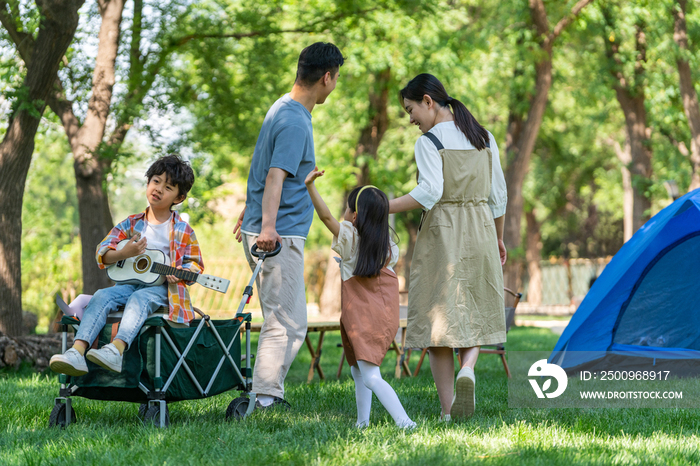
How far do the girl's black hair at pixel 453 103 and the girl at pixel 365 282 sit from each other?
61 centimetres

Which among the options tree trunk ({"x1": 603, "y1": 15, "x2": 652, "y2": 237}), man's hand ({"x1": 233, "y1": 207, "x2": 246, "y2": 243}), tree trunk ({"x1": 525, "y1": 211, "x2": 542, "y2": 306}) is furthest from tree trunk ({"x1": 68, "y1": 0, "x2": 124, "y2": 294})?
tree trunk ({"x1": 525, "y1": 211, "x2": 542, "y2": 306})

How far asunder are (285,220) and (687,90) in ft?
40.6

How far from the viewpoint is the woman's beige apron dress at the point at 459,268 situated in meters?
3.71

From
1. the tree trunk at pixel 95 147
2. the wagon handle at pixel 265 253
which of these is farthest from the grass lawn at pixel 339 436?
the tree trunk at pixel 95 147

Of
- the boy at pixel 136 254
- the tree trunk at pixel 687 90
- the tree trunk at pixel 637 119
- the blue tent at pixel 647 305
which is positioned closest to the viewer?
the boy at pixel 136 254

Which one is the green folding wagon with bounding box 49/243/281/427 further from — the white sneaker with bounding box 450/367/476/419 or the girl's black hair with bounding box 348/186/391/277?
the white sneaker with bounding box 450/367/476/419

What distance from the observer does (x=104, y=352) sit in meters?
3.29

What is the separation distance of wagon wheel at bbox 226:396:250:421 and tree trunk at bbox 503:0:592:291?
37.4 ft

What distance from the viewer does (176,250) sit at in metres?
3.91

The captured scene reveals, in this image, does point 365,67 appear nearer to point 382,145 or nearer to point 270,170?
point 382,145

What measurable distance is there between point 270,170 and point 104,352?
1300mm

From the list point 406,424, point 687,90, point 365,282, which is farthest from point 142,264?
point 687,90

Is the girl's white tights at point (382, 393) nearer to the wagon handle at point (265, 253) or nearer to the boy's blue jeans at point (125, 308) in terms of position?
the wagon handle at point (265, 253)

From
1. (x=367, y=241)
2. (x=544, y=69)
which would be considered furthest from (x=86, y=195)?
(x=544, y=69)
